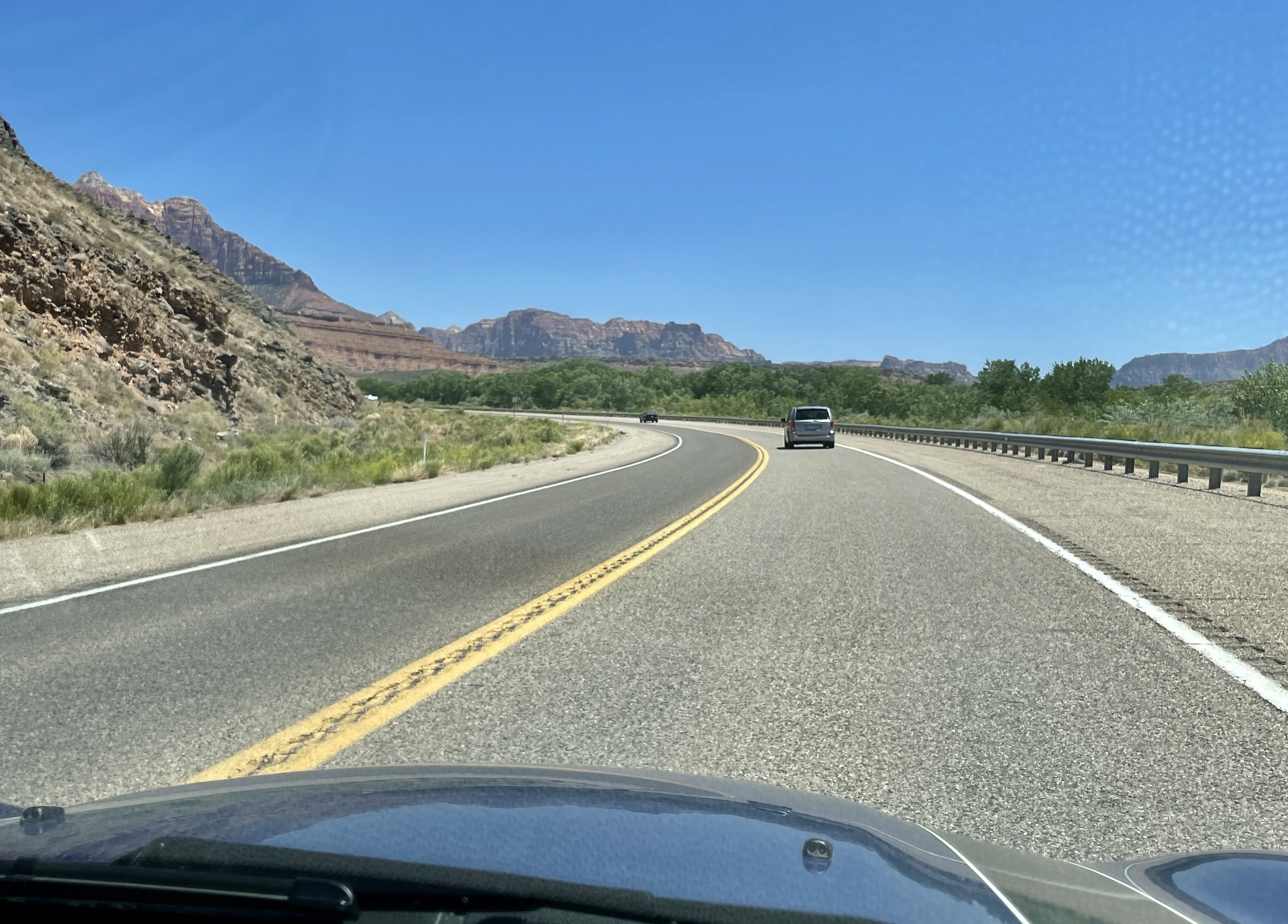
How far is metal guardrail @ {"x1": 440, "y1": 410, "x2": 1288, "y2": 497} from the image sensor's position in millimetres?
16391

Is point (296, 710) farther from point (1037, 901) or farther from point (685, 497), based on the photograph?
point (685, 497)

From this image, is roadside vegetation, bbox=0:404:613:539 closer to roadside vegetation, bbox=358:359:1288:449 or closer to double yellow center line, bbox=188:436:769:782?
double yellow center line, bbox=188:436:769:782

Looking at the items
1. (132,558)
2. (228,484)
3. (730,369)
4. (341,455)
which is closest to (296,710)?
(132,558)

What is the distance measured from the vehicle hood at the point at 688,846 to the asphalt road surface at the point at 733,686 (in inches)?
46.7

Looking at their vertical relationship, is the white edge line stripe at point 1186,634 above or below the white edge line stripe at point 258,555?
above

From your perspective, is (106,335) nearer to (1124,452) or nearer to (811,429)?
(811,429)

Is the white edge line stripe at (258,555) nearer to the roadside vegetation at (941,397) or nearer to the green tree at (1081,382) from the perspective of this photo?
the roadside vegetation at (941,397)

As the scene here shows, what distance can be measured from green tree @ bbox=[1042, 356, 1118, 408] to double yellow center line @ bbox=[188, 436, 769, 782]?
101 meters

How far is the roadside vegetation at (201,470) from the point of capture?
1337 cm

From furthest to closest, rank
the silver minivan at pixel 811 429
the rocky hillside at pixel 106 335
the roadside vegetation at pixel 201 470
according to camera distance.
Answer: the silver minivan at pixel 811 429, the rocky hillside at pixel 106 335, the roadside vegetation at pixel 201 470

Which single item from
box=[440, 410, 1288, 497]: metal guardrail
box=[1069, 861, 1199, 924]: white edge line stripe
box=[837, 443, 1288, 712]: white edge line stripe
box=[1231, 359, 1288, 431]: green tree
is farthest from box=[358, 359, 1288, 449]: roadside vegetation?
box=[1069, 861, 1199, 924]: white edge line stripe

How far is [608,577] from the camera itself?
9.29 meters

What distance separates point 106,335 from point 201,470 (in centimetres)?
1067

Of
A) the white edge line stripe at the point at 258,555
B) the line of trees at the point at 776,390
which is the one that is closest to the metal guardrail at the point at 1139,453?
the white edge line stripe at the point at 258,555
